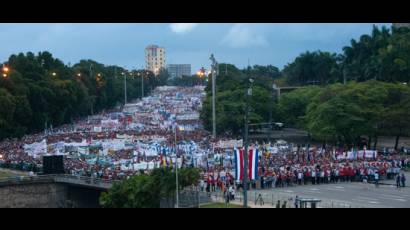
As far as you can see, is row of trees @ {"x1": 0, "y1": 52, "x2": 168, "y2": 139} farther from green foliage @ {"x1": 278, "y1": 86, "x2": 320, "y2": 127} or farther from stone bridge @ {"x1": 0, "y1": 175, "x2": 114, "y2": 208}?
green foliage @ {"x1": 278, "y1": 86, "x2": 320, "y2": 127}

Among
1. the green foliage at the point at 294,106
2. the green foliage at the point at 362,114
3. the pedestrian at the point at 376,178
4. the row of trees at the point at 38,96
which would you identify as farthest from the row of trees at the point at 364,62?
the pedestrian at the point at 376,178

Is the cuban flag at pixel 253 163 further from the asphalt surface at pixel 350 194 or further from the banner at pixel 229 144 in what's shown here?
the banner at pixel 229 144

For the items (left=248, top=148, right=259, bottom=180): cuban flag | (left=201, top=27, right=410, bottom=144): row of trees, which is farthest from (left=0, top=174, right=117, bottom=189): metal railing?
(left=201, top=27, right=410, bottom=144): row of trees

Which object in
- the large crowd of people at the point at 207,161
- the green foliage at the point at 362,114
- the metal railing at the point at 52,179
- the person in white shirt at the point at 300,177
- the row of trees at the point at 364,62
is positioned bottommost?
the metal railing at the point at 52,179

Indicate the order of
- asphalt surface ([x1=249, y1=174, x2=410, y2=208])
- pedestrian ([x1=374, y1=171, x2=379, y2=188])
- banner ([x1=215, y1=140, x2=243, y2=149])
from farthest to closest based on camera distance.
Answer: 1. banner ([x1=215, y1=140, x2=243, y2=149])
2. pedestrian ([x1=374, y1=171, x2=379, y2=188])
3. asphalt surface ([x1=249, y1=174, x2=410, y2=208])
